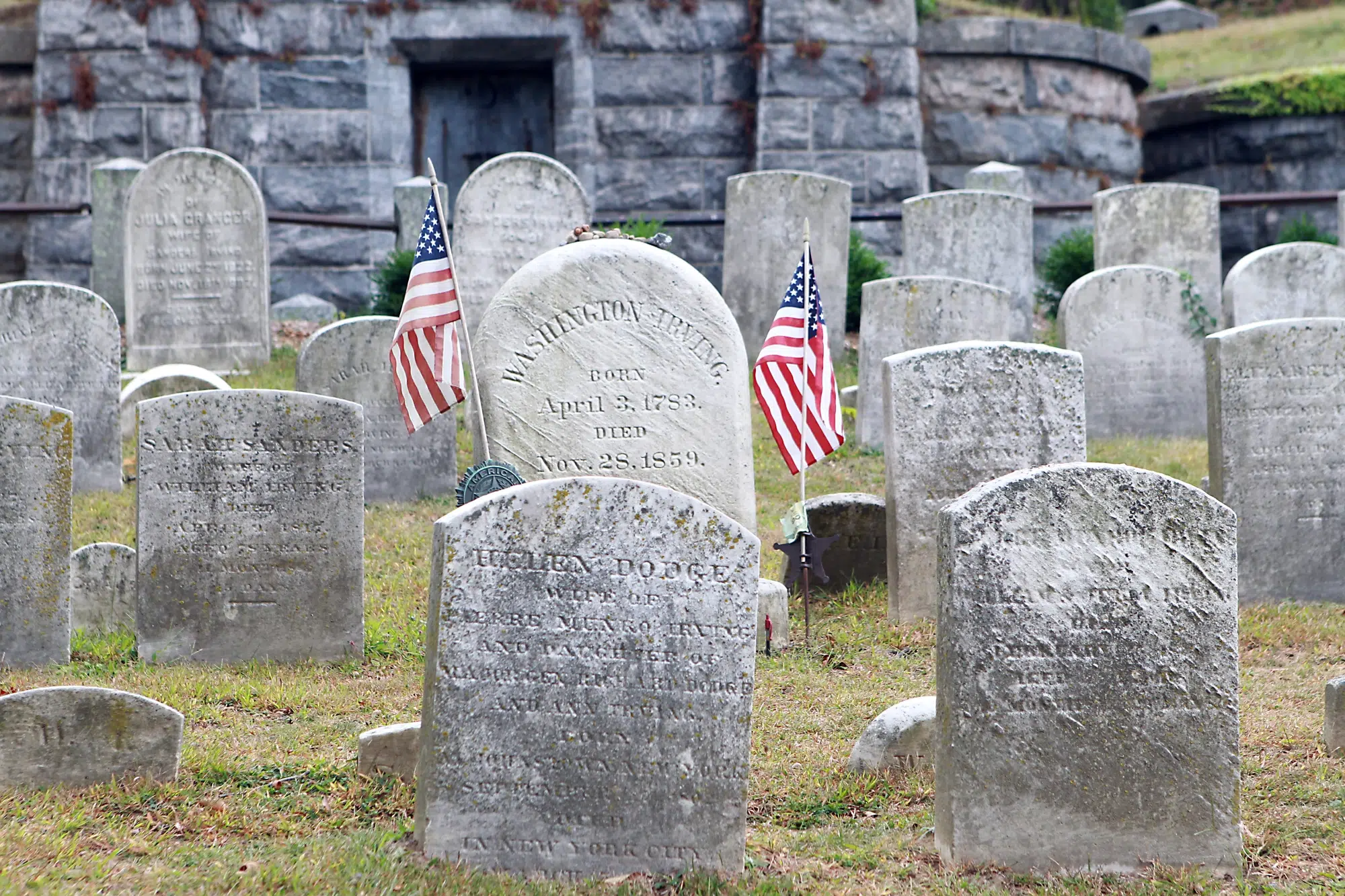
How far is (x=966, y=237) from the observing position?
13.1 m

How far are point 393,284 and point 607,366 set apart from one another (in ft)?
22.1

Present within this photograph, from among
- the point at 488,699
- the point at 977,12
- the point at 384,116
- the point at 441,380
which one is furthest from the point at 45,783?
the point at 977,12

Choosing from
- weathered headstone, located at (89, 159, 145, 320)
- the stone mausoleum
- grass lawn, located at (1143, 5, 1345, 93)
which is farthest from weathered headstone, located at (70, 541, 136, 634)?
grass lawn, located at (1143, 5, 1345, 93)

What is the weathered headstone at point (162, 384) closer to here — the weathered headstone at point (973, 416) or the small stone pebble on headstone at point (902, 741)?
the weathered headstone at point (973, 416)

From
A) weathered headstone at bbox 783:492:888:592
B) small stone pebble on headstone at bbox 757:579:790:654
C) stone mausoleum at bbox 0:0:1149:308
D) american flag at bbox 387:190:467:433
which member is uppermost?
stone mausoleum at bbox 0:0:1149:308

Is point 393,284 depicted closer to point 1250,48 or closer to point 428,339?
→ point 428,339

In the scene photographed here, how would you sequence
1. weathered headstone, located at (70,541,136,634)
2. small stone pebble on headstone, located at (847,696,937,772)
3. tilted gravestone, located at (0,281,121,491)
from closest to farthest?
small stone pebble on headstone, located at (847,696,937,772)
weathered headstone, located at (70,541,136,634)
tilted gravestone, located at (0,281,121,491)

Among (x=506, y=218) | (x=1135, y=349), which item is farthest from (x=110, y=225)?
(x=1135, y=349)

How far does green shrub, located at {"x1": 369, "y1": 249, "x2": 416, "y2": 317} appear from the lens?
1290cm

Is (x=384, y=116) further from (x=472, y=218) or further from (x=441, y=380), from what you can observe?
(x=441, y=380)

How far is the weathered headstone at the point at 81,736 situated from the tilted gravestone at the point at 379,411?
4222mm

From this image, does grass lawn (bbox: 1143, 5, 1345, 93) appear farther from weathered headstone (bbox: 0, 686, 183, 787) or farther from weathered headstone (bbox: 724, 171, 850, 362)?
weathered headstone (bbox: 0, 686, 183, 787)

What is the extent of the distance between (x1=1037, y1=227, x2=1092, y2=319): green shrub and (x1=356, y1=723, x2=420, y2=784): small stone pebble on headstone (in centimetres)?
1061

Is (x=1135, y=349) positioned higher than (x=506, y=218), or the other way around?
(x=506, y=218)
